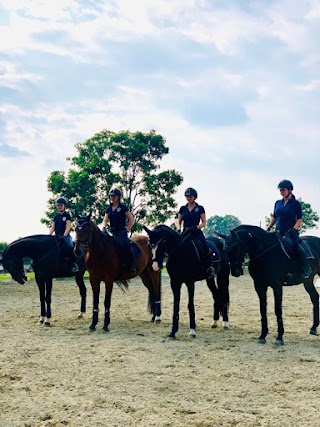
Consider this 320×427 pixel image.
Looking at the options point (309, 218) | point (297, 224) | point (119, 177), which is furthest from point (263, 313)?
point (309, 218)

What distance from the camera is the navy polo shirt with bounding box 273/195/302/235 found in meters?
9.30

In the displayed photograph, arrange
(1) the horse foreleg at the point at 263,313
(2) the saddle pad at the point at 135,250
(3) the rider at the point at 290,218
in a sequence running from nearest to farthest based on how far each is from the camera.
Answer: (1) the horse foreleg at the point at 263,313 < (3) the rider at the point at 290,218 < (2) the saddle pad at the point at 135,250

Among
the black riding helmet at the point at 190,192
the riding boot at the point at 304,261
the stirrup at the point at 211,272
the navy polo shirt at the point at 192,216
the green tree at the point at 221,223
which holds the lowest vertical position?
the stirrup at the point at 211,272

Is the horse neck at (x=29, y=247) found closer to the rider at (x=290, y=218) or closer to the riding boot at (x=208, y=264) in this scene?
the riding boot at (x=208, y=264)

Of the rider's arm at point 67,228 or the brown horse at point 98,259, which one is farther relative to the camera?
the rider's arm at point 67,228

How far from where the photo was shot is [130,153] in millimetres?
39938

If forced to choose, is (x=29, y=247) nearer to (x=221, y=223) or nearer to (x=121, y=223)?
(x=121, y=223)

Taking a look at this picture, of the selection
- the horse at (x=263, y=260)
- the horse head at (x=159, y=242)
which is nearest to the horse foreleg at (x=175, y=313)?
the horse head at (x=159, y=242)

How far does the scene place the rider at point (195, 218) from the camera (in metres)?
9.90

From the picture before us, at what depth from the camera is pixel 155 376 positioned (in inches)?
256

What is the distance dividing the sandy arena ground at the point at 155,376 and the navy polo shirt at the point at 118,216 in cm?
253

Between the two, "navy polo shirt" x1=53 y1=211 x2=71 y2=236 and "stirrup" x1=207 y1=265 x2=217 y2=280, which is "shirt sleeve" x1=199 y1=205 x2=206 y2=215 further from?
"navy polo shirt" x1=53 y1=211 x2=71 y2=236

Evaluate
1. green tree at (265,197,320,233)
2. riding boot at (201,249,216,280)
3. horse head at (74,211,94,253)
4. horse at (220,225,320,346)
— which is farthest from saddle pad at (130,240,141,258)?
green tree at (265,197,320,233)

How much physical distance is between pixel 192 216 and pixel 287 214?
6.81 ft
